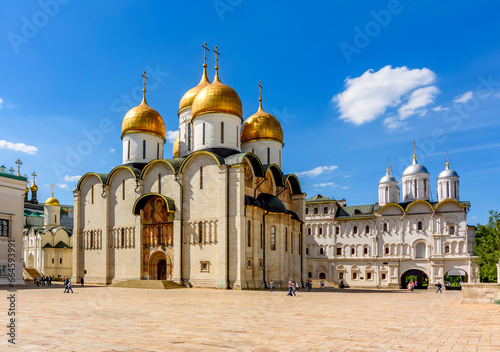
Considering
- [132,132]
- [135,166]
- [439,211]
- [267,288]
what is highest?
[132,132]

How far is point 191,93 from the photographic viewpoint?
42375 millimetres

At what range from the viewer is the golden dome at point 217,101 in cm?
3694

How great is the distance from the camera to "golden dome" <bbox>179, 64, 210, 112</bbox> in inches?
1656

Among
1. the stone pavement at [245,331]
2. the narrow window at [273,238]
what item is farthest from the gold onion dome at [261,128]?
the stone pavement at [245,331]

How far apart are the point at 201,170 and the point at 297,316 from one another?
830 inches

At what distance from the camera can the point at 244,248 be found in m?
32.2

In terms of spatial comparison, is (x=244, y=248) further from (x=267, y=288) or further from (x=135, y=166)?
(x=135, y=166)

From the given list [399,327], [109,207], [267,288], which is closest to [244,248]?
[267,288]

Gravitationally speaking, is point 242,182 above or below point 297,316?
above

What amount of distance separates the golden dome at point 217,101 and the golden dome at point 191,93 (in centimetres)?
402

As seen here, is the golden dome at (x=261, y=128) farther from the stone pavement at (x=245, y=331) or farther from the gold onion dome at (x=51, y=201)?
the gold onion dome at (x=51, y=201)

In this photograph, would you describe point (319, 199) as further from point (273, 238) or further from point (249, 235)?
point (249, 235)

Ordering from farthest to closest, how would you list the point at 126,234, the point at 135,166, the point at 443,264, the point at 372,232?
the point at 372,232 < the point at 443,264 < the point at 135,166 < the point at 126,234

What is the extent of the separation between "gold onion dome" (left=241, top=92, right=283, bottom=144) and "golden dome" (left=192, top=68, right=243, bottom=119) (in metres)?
4.22
